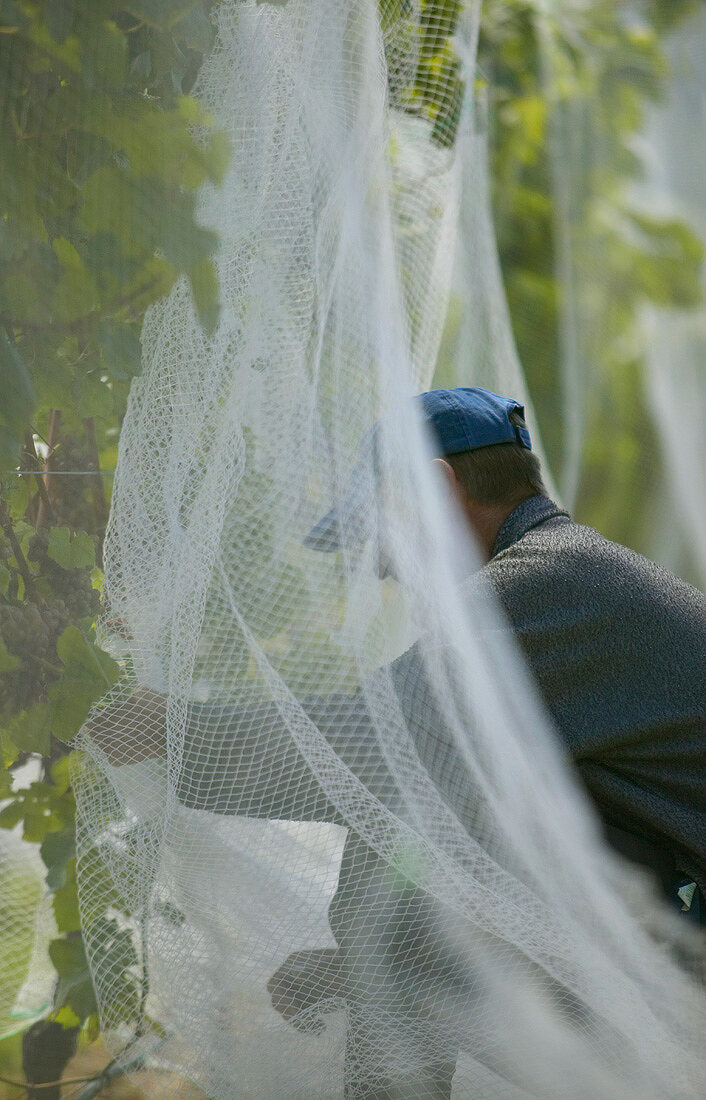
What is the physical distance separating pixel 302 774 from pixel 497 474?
0.55 m

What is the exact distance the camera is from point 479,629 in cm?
109

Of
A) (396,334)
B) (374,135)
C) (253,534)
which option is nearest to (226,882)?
(253,534)

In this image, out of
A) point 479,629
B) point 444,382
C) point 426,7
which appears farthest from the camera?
point 444,382

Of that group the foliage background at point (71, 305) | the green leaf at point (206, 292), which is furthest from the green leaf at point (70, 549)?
the green leaf at point (206, 292)

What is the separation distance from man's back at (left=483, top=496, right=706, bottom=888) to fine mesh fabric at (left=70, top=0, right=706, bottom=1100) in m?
0.09

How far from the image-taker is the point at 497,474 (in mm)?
1312

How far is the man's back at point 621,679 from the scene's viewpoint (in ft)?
3.69

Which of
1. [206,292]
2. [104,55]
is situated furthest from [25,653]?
[104,55]

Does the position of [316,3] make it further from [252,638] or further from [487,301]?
[487,301]

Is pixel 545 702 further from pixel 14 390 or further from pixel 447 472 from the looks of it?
pixel 14 390

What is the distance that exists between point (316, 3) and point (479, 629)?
0.66 meters

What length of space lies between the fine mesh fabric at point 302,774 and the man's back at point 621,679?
0.09 metres

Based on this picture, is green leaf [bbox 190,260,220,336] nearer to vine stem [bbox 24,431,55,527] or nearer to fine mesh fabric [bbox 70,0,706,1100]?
fine mesh fabric [bbox 70,0,706,1100]

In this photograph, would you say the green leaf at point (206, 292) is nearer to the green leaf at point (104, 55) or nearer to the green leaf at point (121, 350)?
the green leaf at point (121, 350)
